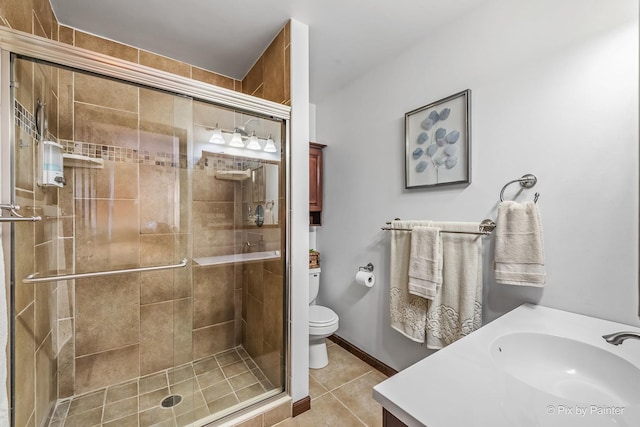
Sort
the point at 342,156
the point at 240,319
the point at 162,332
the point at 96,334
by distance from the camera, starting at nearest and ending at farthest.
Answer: the point at 96,334 → the point at 162,332 → the point at 240,319 → the point at 342,156

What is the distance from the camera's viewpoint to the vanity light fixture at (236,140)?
5.81 ft

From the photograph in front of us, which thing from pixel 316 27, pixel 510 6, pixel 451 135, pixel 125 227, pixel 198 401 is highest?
pixel 316 27

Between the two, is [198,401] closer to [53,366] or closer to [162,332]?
[162,332]

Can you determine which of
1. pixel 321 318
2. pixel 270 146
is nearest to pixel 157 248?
pixel 270 146

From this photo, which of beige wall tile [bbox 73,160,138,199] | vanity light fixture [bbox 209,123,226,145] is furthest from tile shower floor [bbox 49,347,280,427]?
vanity light fixture [bbox 209,123,226,145]

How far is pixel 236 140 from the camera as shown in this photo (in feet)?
5.91

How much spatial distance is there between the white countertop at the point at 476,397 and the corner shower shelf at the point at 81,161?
1.97 m

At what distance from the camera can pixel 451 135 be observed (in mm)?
1668

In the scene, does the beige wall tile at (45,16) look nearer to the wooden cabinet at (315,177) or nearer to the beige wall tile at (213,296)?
the beige wall tile at (213,296)

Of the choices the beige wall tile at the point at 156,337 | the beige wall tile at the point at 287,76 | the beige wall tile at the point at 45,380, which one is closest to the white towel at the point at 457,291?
the beige wall tile at the point at 287,76

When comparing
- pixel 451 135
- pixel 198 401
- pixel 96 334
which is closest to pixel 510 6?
pixel 451 135

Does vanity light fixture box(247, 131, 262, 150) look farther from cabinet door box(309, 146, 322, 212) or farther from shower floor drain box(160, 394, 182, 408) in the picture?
shower floor drain box(160, 394, 182, 408)

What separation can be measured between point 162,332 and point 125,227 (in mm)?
821

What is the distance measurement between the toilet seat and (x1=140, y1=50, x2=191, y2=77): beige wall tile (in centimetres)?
215
